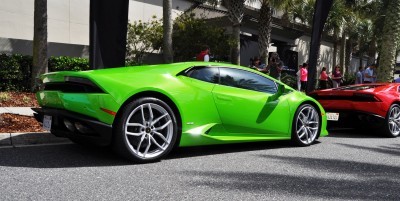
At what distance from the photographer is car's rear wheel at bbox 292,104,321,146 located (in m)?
6.19

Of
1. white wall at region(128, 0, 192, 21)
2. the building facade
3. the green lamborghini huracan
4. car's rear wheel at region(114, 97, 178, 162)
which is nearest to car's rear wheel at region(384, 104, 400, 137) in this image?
the green lamborghini huracan

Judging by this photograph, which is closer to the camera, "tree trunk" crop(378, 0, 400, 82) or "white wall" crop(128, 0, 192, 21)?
"tree trunk" crop(378, 0, 400, 82)

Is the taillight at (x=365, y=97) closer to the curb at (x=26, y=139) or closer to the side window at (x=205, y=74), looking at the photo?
the side window at (x=205, y=74)

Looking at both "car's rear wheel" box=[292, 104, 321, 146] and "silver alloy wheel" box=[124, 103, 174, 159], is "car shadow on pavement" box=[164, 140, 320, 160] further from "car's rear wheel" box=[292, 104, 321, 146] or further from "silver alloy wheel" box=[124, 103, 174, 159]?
"silver alloy wheel" box=[124, 103, 174, 159]

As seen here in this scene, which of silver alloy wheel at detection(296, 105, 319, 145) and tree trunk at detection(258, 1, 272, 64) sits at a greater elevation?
tree trunk at detection(258, 1, 272, 64)

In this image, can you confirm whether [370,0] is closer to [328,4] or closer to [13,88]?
[328,4]

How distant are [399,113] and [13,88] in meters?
9.55

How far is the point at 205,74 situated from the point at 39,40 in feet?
24.0

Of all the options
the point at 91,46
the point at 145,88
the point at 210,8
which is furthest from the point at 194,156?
the point at 210,8

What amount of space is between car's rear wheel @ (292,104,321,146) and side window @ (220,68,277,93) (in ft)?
1.98

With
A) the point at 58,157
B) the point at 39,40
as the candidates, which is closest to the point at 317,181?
the point at 58,157

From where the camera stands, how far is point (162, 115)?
4.77 meters

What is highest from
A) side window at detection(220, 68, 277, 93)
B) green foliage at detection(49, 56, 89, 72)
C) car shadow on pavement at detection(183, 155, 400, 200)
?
green foliage at detection(49, 56, 89, 72)

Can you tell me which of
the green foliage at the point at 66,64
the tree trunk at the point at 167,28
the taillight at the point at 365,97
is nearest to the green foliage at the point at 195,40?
the tree trunk at the point at 167,28
